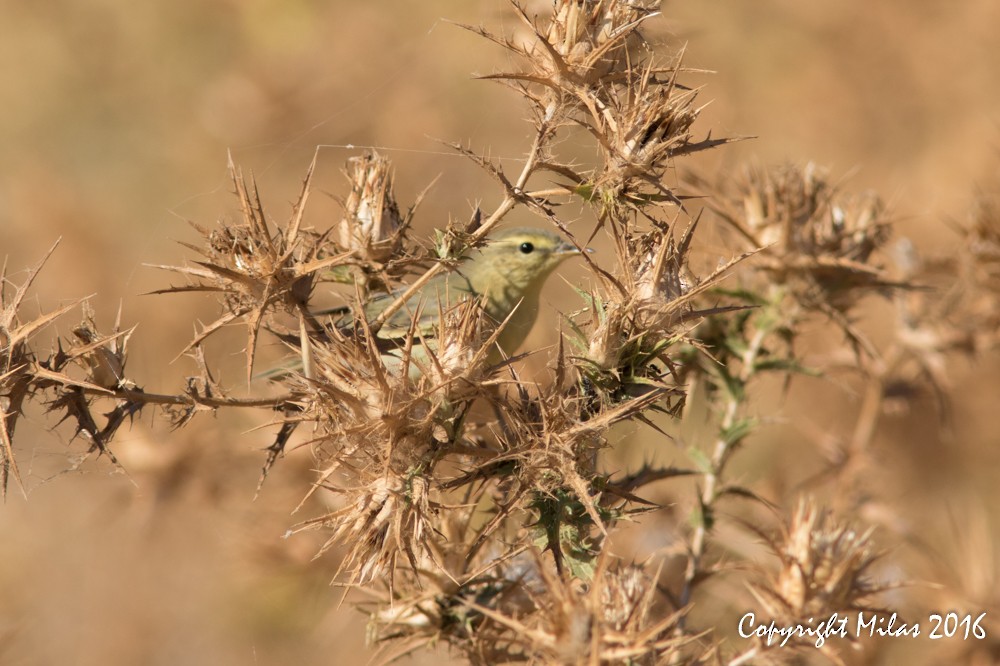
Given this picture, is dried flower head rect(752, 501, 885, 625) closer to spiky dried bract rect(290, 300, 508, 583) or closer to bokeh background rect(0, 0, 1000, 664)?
spiky dried bract rect(290, 300, 508, 583)

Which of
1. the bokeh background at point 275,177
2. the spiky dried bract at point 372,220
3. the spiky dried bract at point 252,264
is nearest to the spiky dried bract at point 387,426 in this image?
the spiky dried bract at point 252,264

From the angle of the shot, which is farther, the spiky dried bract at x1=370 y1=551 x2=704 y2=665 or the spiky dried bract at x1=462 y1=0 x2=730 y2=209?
the spiky dried bract at x1=462 y1=0 x2=730 y2=209

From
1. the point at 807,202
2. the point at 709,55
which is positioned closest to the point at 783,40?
the point at 709,55

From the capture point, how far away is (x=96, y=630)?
17.1 ft

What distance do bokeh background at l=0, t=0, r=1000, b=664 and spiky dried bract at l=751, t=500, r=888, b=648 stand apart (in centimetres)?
182

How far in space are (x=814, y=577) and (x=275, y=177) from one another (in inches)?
209

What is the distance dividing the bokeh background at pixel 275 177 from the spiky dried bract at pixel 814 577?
1.82 meters

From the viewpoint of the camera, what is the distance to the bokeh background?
158 inches

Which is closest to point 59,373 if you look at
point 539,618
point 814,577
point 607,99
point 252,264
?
point 252,264

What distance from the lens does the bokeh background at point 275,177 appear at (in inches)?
158

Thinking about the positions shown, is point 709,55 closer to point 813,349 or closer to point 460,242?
point 813,349

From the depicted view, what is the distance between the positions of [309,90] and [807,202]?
4.42 meters

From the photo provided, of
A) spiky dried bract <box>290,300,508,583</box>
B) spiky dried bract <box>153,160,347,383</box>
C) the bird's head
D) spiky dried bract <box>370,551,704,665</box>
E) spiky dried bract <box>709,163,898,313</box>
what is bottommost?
spiky dried bract <box>370,551,704,665</box>

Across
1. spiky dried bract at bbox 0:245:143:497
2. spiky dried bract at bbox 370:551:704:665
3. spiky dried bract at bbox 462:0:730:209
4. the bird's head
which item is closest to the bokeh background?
the bird's head
